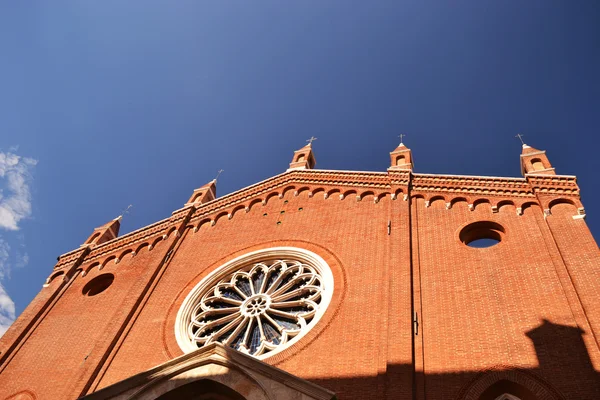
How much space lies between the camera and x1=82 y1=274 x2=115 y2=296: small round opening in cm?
1745

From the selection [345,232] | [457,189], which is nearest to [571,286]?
[457,189]

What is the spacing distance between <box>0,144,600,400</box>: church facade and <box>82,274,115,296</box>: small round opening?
54 millimetres

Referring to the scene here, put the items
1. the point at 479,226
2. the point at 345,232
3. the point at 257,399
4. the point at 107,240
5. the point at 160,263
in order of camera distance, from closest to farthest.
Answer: the point at 257,399
the point at 479,226
the point at 345,232
the point at 160,263
the point at 107,240

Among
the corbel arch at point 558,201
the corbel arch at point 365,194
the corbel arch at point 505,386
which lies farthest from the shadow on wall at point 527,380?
the corbel arch at point 365,194

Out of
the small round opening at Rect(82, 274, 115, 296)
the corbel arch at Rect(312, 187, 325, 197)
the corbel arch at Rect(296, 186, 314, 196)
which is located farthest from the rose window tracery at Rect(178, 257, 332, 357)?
the small round opening at Rect(82, 274, 115, 296)

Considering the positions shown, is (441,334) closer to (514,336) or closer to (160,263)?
(514,336)

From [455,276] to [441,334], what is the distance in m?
1.86

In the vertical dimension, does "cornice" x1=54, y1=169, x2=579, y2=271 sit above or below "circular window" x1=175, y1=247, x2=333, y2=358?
above

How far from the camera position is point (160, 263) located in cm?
1630

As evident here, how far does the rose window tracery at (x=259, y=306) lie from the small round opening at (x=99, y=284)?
15.5 ft

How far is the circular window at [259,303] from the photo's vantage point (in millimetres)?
12570

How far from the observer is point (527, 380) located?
30.3 feet

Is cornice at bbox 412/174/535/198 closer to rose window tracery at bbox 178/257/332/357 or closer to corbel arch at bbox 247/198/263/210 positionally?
rose window tracery at bbox 178/257/332/357

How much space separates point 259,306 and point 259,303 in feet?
0.56
